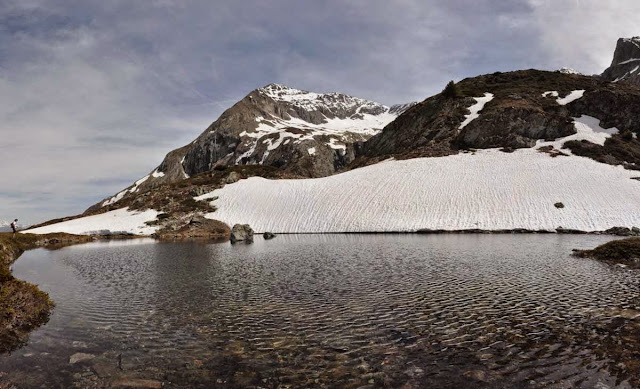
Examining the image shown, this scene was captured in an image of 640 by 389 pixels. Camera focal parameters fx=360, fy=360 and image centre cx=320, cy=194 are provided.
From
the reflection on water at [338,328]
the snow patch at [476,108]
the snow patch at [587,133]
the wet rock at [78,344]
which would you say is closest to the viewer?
the reflection on water at [338,328]

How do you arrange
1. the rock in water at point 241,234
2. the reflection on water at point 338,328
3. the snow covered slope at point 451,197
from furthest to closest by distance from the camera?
the snow covered slope at point 451,197, the rock in water at point 241,234, the reflection on water at point 338,328

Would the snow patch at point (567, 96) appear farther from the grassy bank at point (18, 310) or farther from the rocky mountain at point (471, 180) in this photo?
the grassy bank at point (18, 310)

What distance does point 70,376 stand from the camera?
356 inches

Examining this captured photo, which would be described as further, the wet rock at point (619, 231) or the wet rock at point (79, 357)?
the wet rock at point (619, 231)

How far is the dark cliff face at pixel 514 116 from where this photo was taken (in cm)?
8225

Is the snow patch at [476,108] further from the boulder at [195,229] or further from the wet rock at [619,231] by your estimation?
the boulder at [195,229]

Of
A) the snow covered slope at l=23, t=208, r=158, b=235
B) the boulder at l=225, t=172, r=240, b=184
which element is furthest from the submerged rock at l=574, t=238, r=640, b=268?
the boulder at l=225, t=172, r=240, b=184

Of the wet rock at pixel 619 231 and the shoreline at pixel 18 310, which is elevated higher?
the wet rock at pixel 619 231

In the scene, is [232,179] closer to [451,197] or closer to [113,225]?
[113,225]

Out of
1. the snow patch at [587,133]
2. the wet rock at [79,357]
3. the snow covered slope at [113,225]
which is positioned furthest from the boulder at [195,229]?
the snow patch at [587,133]

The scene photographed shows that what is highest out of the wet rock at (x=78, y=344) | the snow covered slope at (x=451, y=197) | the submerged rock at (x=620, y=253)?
the snow covered slope at (x=451, y=197)

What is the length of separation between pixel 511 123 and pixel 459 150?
14.0m

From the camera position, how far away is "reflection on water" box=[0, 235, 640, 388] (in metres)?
8.66

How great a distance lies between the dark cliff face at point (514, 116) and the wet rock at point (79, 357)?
79.9m
